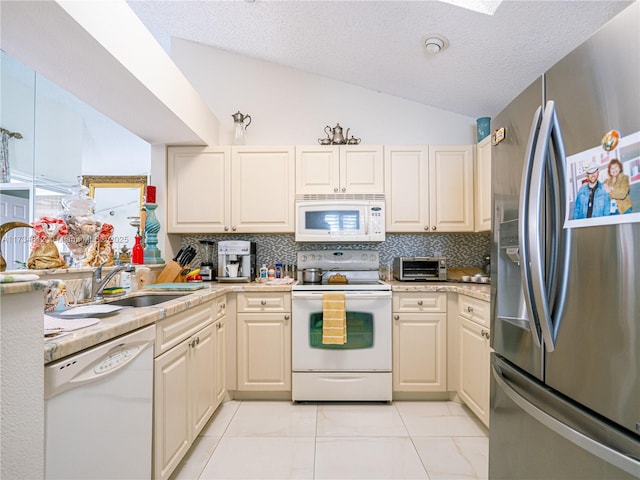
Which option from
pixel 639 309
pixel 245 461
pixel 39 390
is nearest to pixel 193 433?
pixel 245 461

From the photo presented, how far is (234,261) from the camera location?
2898mm

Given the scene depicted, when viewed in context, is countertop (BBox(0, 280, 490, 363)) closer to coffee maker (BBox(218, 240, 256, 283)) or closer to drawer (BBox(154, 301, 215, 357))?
drawer (BBox(154, 301, 215, 357))

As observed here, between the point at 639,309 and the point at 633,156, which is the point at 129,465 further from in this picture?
the point at 633,156

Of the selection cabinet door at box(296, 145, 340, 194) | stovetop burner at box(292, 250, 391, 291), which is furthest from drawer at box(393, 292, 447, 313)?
cabinet door at box(296, 145, 340, 194)

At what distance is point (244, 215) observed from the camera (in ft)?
9.67

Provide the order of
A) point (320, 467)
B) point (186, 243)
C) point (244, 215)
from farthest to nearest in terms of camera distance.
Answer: point (186, 243) → point (244, 215) → point (320, 467)

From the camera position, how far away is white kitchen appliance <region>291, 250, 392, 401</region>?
8.21 feet

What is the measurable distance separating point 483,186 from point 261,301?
199 centimetres

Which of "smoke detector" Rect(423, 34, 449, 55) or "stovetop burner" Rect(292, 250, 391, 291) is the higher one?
"smoke detector" Rect(423, 34, 449, 55)

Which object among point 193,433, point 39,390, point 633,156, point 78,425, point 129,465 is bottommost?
point 193,433

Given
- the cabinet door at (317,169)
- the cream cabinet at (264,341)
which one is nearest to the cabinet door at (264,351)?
the cream cabinet at (264,341)

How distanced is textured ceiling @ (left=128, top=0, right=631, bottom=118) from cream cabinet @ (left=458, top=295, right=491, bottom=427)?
156 centimetres

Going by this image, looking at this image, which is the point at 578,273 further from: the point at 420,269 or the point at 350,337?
the point at 420,269

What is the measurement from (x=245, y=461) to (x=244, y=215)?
182cm
